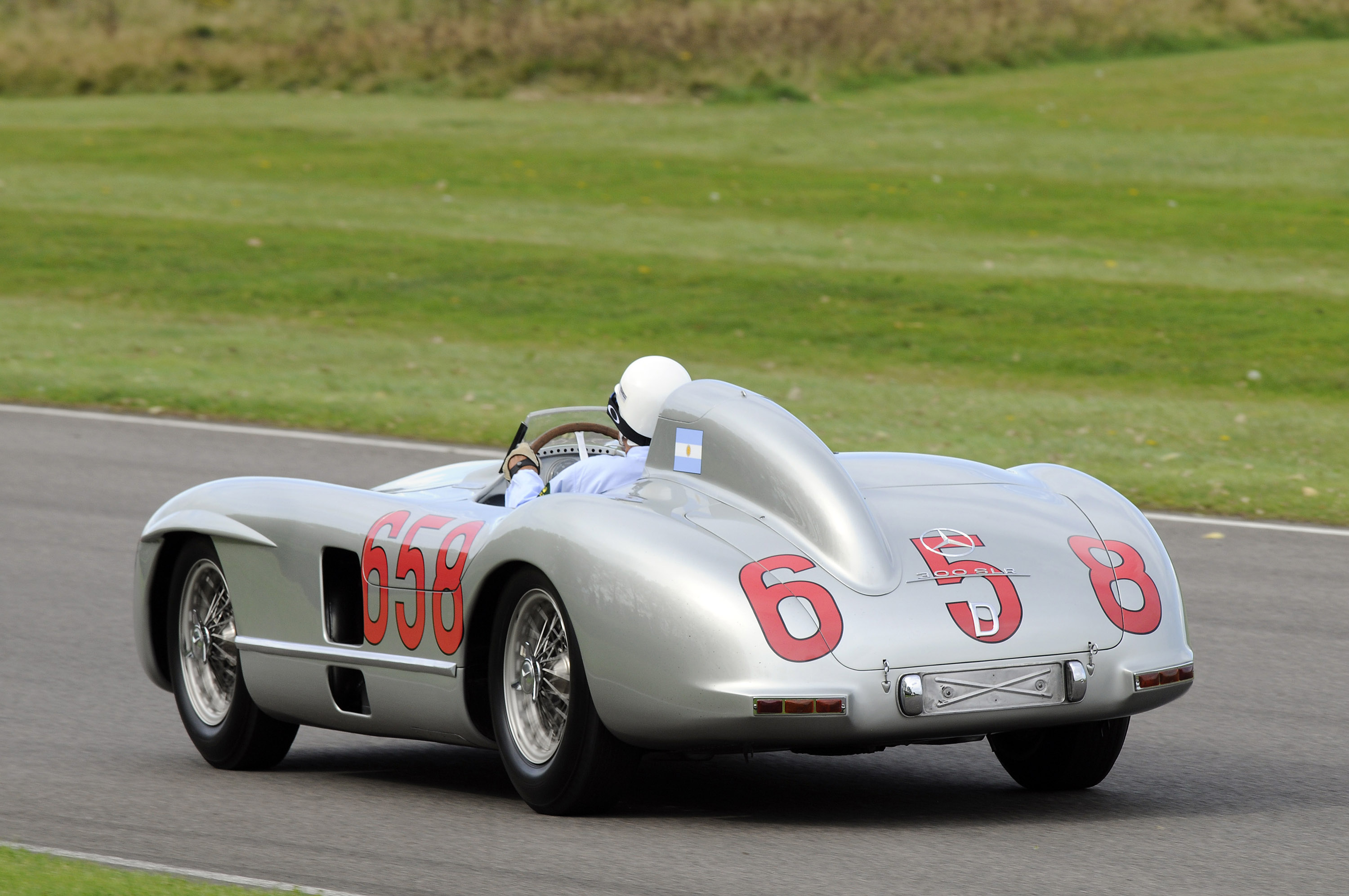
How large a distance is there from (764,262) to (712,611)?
16.5 meters

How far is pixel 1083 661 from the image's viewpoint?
5555 millimetres

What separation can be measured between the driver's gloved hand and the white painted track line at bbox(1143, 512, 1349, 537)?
5.95 metres

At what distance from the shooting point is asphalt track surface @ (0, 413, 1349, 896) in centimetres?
512

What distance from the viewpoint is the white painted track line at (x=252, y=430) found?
13828 millimetres

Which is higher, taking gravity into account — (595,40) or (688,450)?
(688,450)

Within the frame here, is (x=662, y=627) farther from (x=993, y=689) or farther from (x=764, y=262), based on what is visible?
(x=764, y=262)

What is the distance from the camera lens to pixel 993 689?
17.7 ft

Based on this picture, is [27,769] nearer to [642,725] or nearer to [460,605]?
[460,605]

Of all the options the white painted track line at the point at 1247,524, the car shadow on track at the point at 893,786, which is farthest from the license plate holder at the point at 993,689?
the white painted track line at the point at 1247,524

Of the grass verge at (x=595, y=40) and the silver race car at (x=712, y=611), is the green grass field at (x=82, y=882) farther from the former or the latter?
the grass verge at (x=595, y=40)

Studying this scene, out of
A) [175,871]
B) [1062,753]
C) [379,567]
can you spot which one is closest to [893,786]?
[1062,753]

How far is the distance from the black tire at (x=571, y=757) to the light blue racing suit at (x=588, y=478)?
43 cm

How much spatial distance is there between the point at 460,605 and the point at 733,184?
20678mm

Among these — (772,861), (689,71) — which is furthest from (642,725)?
(689,71)
